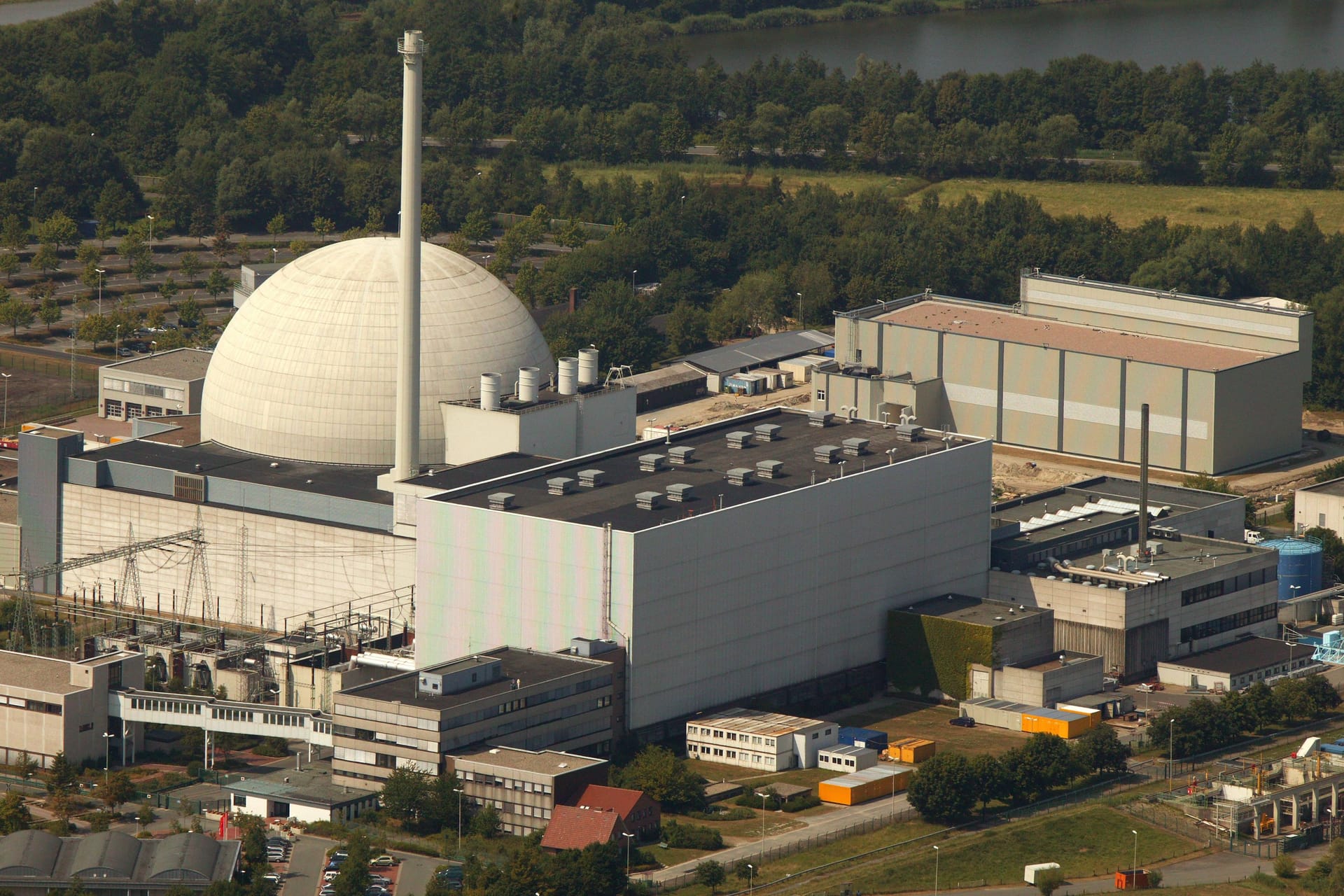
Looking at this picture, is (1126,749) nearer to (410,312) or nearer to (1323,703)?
(1323,703)

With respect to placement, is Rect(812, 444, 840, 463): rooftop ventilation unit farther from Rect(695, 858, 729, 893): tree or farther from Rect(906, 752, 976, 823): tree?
Rect(695, 858, 729, 893): tree

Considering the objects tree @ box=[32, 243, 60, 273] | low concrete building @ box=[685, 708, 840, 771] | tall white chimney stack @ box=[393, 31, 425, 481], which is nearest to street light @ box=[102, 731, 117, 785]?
tall white chimney stack @ box=[393, 31, 425, 481]

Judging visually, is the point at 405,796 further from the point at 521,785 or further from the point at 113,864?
the point at 113,864

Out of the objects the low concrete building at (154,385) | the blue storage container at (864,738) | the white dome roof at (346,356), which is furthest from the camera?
A: the low concrete building at (154,385)

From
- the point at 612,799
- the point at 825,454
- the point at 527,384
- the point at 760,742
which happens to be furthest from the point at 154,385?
the point at 612,799

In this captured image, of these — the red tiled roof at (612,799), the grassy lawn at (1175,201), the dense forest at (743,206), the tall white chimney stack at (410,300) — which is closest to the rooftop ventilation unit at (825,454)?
the tall white chimney stack at (410,300)

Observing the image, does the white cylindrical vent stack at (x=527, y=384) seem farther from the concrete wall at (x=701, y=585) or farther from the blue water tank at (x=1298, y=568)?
the blue water tank at (x=1298, y=568)

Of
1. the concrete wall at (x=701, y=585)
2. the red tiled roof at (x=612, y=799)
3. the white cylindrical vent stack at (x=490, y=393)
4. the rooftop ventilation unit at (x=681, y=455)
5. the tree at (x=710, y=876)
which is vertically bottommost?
the tree at (x=710, y=876)

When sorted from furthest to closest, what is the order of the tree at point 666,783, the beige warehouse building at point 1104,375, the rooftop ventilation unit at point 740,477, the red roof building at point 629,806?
the beige warehouse building at point 1104,375, the rooftop ventilation unit at point 740,477, the tree at point 666,783, the red roof building at point 629,806

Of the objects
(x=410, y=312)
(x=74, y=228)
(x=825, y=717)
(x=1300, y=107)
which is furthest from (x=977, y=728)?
(x=1300, y=107)
